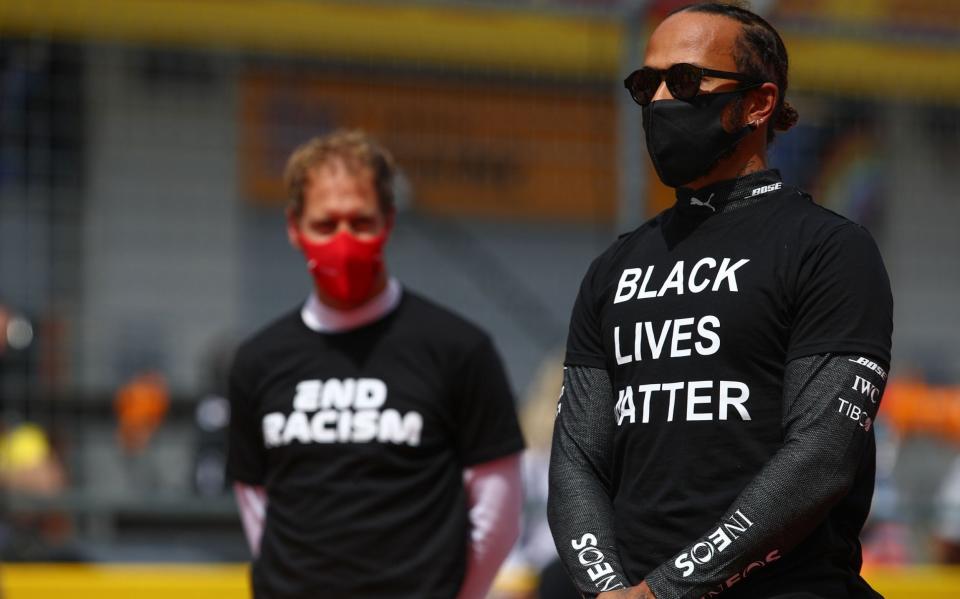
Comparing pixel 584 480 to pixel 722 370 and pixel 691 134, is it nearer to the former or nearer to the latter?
pixel 722 370

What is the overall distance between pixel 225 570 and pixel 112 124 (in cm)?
298

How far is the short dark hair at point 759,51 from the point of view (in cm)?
226

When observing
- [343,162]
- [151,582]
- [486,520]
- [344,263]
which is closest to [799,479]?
[486,520]

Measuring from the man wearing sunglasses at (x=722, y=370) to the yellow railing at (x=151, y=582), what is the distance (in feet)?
11.6

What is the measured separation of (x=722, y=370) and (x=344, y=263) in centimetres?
124

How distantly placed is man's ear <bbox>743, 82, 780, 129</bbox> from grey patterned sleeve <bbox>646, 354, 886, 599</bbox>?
0.39 metres

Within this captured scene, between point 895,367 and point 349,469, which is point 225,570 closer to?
point 349,469

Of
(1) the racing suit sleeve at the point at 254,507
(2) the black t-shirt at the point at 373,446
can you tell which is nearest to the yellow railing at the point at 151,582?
(1) the racing suit sleeve at the point at 254,507

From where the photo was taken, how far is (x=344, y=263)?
3.20m

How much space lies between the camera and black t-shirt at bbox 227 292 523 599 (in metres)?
3.09

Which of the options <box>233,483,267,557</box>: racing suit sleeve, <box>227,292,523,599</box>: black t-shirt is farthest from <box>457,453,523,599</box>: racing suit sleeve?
<box>233,483,267,557</box>: racing suit sleeve

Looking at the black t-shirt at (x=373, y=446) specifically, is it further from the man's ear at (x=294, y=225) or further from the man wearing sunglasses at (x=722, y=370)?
Answer: the man wearing sunglasses at (x=722, y=370)

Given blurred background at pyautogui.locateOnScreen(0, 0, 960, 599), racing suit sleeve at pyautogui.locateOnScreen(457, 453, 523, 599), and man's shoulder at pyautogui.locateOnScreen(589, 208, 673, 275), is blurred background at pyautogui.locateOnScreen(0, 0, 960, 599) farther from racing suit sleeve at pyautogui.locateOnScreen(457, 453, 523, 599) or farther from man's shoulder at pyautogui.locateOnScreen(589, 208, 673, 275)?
man's shoulder at pyautogui.locateOnScreen(589, 208, 673, 275)

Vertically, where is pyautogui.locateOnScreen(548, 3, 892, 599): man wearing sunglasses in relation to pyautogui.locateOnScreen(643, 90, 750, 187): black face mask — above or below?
below
